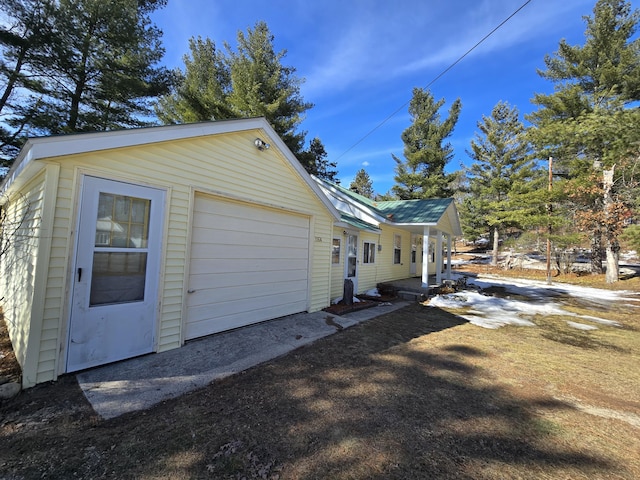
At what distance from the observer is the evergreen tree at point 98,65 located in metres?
9.62

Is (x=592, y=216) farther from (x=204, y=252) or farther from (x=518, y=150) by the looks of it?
(x=204, y=252)

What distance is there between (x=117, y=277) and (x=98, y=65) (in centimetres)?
1158

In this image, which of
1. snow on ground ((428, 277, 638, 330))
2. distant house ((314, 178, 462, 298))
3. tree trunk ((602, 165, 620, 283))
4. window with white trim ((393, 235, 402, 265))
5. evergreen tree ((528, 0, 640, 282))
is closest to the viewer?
snow on ground ((428, 277, 638, 330))

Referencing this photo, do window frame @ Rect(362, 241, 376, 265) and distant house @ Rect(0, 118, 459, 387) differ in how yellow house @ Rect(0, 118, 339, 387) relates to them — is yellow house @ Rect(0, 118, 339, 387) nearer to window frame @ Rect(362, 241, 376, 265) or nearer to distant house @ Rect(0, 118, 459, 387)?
distant house @ Rect(0, 118, 459, 387)

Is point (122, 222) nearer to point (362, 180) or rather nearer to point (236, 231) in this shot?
point (236, 231)

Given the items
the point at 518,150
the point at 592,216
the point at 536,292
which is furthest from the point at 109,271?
the point at 518,150

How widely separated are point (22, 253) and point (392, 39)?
993 centimetres

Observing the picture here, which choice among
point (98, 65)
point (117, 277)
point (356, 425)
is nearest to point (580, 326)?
point (356, 425)

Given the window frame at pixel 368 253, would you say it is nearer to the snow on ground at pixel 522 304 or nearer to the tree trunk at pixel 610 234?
the snow on ground at pixel 522 304

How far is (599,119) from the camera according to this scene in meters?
12.9

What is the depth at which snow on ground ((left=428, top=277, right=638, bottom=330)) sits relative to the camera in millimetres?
6898

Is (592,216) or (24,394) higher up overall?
(592,216)

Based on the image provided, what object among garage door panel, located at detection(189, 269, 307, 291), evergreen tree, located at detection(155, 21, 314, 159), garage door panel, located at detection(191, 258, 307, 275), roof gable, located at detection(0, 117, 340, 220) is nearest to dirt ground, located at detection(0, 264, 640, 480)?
garage door panel, located at detection(189, 269, 307, 291)

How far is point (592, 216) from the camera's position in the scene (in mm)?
13570
